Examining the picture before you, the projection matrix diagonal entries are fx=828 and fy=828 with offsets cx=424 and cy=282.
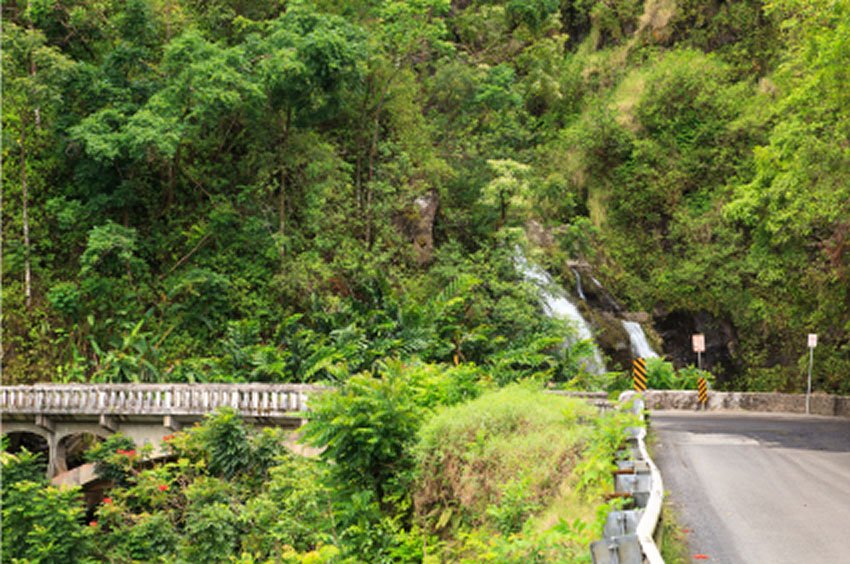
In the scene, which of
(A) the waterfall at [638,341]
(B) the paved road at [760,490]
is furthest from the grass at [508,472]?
(A) the waterfall at [638,341]

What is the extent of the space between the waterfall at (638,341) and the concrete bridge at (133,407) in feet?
54.8

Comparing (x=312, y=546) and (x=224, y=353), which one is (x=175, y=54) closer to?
(x=224, y=353)

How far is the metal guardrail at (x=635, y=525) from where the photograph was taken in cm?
580

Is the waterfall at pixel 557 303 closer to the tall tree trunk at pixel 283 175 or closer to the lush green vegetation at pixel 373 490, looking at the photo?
the tall tree trunk at pixel 283 175

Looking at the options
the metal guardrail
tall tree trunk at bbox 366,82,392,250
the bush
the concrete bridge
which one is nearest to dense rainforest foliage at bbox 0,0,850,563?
the bush

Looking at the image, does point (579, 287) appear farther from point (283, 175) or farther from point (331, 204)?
point (283, 175)

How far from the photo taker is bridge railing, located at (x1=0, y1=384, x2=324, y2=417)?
20.4 meters

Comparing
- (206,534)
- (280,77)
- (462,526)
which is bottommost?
(206,534)

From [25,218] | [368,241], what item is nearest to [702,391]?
[368,241]

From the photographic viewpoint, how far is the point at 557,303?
31.2 metres

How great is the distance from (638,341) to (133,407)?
1991cm

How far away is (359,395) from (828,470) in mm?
7873

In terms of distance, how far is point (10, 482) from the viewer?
779 inches

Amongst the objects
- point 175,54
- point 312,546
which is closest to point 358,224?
point 175,54
